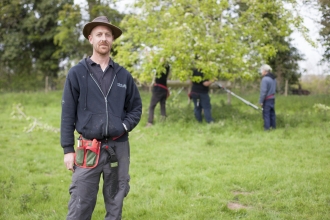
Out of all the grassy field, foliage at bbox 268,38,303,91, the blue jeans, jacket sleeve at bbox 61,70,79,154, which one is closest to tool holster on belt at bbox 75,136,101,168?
jacket sleeve at bbox 61,70,79,154

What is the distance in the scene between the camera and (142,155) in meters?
8.09

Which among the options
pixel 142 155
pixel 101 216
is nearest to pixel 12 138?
pixel 142 155

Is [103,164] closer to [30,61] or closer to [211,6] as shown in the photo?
[211,6]

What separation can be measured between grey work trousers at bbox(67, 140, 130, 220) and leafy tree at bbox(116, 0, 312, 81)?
699cm

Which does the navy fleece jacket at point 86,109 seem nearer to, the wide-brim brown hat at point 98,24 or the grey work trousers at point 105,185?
the grey work trousers at point 105,185

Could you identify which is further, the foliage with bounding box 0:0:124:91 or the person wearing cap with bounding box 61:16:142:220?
the foliage with bounding box 0:0:124:91

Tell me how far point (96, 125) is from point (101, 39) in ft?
2.69

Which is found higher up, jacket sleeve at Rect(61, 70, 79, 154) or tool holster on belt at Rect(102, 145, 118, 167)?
jacket sleeve at Rect(61, 70, 79, 154)

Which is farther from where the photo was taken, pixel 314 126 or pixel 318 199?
pixel 314 126

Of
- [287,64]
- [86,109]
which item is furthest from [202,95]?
[287,64]

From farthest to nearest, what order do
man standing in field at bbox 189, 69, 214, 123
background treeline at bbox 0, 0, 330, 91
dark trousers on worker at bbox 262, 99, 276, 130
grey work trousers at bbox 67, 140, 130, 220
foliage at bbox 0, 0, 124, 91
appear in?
1. foliage at bbox 0, 0, 124, 91
2. man standing in field at bbox 189, 69, 214, 123
3. background treeline at bbox 0, 0, 330, 91
4. dark trousers on worker at bbox 262, 99, 276, 130
5. grey work trousers at bbox 67, 140, 130, 220

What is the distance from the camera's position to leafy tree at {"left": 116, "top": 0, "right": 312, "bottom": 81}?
10.6 m

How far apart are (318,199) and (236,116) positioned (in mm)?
→ 6285

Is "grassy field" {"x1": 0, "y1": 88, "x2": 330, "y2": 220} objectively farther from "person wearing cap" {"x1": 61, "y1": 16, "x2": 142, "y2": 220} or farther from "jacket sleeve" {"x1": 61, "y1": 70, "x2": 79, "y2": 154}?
"jacket sleeve" {"x1": 61, "y1": 70, "x2": 79, "y2": 154}
